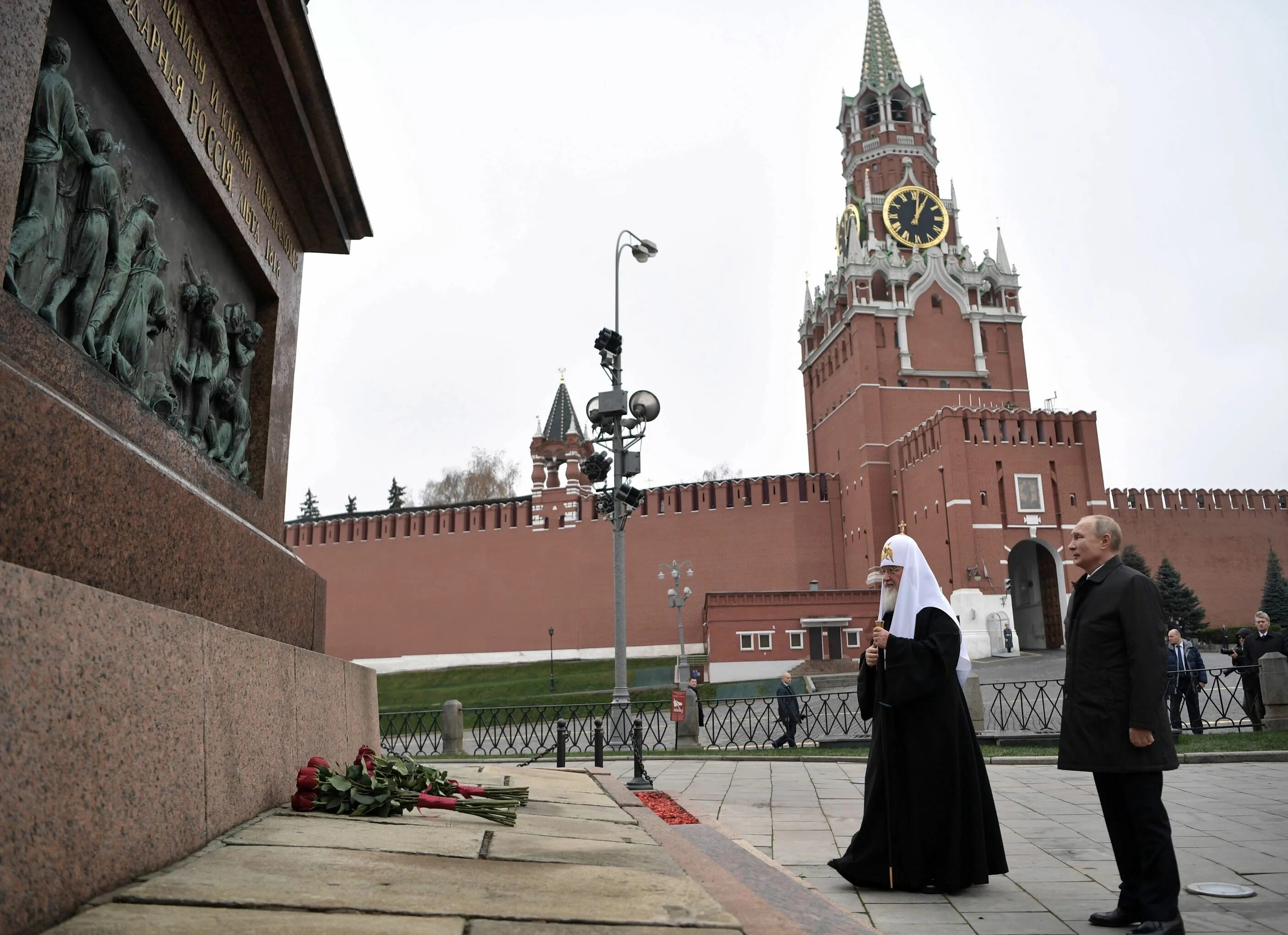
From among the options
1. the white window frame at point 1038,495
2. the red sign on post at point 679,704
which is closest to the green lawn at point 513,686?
the red sign on post at point 679,704

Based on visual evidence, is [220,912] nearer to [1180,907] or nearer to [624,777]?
[1180,907]

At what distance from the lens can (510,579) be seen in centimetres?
3625

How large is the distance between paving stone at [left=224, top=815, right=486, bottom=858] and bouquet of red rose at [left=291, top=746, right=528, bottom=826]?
4.9 inches

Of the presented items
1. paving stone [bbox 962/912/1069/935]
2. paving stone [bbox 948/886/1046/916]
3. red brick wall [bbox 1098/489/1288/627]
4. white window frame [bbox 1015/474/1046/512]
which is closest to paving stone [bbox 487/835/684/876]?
paving stone [bbox 962/912/1069/935]

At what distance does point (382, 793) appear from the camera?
325 cm

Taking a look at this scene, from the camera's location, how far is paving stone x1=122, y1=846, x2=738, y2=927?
6.23ft

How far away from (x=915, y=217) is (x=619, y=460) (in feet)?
117

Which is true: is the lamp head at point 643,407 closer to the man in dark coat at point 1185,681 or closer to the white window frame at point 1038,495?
the man in dark coat at point 1185,681

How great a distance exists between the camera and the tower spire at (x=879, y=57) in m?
45.2

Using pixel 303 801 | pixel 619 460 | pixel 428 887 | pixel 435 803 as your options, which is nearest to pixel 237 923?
pixel 428 887

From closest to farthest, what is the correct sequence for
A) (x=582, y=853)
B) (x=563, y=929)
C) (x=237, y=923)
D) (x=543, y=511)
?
(x=237, y=923) < (x=563, y=929) < (x=582, y=853) < (x=543, y=511)

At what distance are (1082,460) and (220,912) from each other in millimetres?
32832

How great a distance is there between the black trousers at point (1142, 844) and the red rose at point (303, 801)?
2608mm

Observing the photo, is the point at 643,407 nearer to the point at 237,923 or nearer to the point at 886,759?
the point at 886,759
